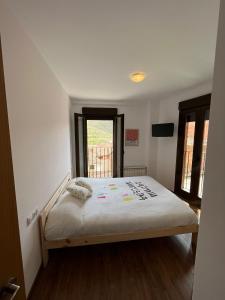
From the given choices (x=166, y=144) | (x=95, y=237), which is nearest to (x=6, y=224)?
(x=95, y=237)

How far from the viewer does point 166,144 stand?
4.26 metres

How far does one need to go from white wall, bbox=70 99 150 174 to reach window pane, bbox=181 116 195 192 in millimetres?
1212

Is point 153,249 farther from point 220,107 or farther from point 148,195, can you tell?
point 220,107

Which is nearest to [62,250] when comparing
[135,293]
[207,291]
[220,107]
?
[135,293]

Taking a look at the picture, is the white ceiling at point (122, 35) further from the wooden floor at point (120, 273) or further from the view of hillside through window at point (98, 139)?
the wooden floor at point (120, 273)

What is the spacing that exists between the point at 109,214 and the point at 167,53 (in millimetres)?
2197

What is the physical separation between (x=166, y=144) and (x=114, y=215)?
2919 millimetres

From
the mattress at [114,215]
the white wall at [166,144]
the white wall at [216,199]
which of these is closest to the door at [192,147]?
the white wall at [166,144]

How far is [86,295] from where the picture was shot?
1492 mm

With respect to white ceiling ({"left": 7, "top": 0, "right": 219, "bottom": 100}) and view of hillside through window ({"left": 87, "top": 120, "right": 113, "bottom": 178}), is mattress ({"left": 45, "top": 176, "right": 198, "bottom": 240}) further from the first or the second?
view of hillside through window ({"left": 87, "top": 120, "right": 113, "bottom": 178})

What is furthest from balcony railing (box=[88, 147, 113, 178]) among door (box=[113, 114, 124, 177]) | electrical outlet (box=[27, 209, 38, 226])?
electrical outlet (box=[27, 209, 38, 226])

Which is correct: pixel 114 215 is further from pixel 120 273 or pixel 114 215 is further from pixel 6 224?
pixel 6 224

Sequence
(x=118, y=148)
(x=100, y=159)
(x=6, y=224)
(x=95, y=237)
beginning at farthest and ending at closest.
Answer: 1. (x=100, y=159)
2. (x=118, y=148)
3. (x=95, y=237)
4. (x=6, y=224)

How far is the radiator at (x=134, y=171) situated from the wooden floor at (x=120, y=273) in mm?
2566
